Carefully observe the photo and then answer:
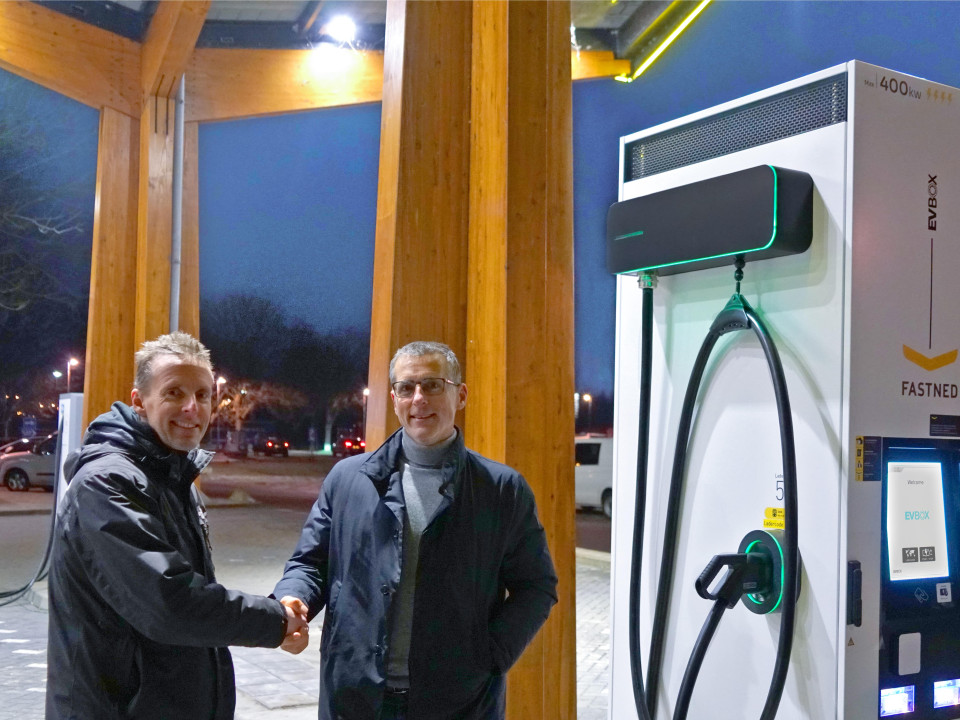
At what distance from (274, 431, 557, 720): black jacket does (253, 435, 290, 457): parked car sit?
11.3m

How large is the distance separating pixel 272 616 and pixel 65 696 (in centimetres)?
40

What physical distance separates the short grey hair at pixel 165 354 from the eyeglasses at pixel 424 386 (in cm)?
43

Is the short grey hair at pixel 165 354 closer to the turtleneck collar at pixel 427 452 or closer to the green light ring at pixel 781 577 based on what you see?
the turtleneck collar at pixel 427 452

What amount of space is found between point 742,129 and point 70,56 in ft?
20.3

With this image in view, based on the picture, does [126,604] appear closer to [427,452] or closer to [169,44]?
[427,452]

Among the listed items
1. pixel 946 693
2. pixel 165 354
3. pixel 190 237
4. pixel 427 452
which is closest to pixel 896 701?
pixel 946 693

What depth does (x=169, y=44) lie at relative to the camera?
6797 millimetres

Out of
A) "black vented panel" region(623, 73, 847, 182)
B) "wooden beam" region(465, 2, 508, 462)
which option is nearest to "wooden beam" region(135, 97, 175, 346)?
"wooden beam" region(465, 2, 508, 462)

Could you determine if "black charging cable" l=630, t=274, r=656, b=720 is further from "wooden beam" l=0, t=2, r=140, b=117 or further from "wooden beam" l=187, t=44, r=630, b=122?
"wooden beam" l=0, t=2, r=140, b=117

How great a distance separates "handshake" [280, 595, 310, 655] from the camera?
204 cm

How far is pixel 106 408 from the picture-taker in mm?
7492

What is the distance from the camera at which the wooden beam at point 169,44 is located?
649cm

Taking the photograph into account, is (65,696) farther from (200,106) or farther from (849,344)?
(200,106)

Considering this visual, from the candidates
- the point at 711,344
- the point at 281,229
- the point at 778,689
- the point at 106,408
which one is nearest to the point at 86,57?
the point at 106,408
